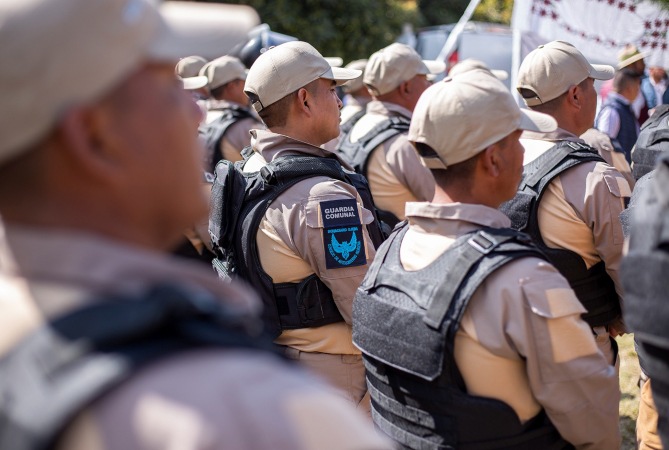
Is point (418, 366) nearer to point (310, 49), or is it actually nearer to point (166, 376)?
point (166, 376)

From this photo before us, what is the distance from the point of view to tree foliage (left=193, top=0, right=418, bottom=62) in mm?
16703

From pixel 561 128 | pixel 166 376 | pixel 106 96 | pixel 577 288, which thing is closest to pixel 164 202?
pixel 106 96

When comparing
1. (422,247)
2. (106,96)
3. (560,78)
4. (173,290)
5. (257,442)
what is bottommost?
(560,78)

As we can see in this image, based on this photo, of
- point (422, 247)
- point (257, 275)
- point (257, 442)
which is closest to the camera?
point (257, 442)

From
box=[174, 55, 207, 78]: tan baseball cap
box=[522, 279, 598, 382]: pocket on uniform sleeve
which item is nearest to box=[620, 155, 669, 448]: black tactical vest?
box=[522, 279, 598, 382]: pocket on uniform sleeve

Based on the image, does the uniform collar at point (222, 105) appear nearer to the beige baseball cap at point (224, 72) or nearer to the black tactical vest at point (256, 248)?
the beige baseball cap at point (224, 72)

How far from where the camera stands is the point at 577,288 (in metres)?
3.45

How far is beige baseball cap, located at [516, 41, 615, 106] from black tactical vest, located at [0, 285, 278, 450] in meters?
3.34

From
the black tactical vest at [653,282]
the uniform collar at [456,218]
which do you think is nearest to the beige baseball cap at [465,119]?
the uniform collar at [456,218]

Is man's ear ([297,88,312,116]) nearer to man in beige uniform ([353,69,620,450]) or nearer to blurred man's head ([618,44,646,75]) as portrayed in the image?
man in beige uniform ([353,69,620,450])

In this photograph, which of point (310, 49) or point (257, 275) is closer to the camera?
point (257, 275)

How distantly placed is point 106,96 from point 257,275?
7.54 ft

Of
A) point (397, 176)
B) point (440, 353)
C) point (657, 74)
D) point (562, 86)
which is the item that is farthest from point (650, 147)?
point (657, 74)

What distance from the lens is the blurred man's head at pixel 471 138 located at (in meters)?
2.41
